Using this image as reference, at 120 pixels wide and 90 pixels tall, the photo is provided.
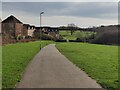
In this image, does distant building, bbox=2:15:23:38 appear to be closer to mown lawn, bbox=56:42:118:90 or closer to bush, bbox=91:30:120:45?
bush, bbox=91:30:120:45

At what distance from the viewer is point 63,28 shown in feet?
624

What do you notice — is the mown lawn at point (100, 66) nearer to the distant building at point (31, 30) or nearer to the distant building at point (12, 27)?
the distant building at point (12, 27)

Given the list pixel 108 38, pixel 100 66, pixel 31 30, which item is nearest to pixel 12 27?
pixel 31 30

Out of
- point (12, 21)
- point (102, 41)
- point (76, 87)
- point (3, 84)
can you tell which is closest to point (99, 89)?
point (76, 87)

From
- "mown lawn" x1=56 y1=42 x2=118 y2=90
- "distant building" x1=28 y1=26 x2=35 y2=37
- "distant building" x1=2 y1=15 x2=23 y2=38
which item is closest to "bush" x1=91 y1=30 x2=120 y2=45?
"distant building" x1=2 y1=15 x2=23 y2=38

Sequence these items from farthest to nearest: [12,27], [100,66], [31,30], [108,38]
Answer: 1. [31,30]
2. [12,27]
3. [108,38]
4. [100,66]

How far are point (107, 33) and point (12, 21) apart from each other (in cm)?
3999

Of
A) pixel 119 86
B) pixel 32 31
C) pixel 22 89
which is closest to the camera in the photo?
pixel 22 89

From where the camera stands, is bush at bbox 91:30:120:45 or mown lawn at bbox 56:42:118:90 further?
bush at bbox 91:30:120:45

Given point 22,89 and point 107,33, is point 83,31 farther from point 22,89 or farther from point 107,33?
point 22,89

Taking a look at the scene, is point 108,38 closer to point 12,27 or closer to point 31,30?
point 12,27

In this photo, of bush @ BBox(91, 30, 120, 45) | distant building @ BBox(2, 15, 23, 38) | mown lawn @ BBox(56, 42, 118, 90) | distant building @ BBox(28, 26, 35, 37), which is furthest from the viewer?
distant building @ BBox(28, 26, 35, 37)

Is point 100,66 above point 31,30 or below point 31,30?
below

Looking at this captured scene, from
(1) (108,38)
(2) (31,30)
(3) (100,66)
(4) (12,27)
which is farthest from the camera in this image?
(2) (31,30)
